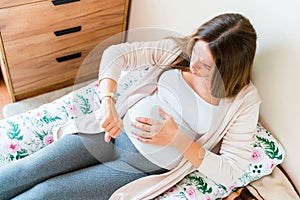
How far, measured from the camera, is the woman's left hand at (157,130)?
1110 millimetres

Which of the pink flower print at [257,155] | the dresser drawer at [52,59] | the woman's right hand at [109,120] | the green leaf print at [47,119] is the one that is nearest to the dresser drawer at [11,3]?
the dresser drawer at [52,59]

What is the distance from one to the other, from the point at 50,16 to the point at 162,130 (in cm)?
75

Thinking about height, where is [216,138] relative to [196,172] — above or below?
above

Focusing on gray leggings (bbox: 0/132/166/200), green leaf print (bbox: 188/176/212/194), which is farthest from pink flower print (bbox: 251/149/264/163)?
gray leggings (bbox: 0/132/166/200)

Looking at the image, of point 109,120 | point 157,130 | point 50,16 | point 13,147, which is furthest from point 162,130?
point 50,16

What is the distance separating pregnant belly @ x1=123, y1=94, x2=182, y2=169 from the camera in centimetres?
115

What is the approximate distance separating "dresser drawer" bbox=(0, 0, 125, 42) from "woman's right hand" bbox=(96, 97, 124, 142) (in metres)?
0.57

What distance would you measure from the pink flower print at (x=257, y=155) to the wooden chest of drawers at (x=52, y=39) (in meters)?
0.77

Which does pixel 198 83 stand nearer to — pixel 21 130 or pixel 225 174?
pixel 225 174

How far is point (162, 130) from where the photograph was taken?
1.11 meters

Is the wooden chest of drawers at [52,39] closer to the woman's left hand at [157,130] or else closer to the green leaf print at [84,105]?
the green leaf print at [84,105]

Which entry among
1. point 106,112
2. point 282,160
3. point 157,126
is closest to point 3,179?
point 106,112

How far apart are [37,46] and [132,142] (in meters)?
0.69

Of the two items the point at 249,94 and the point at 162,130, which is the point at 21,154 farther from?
the point at 249,94
